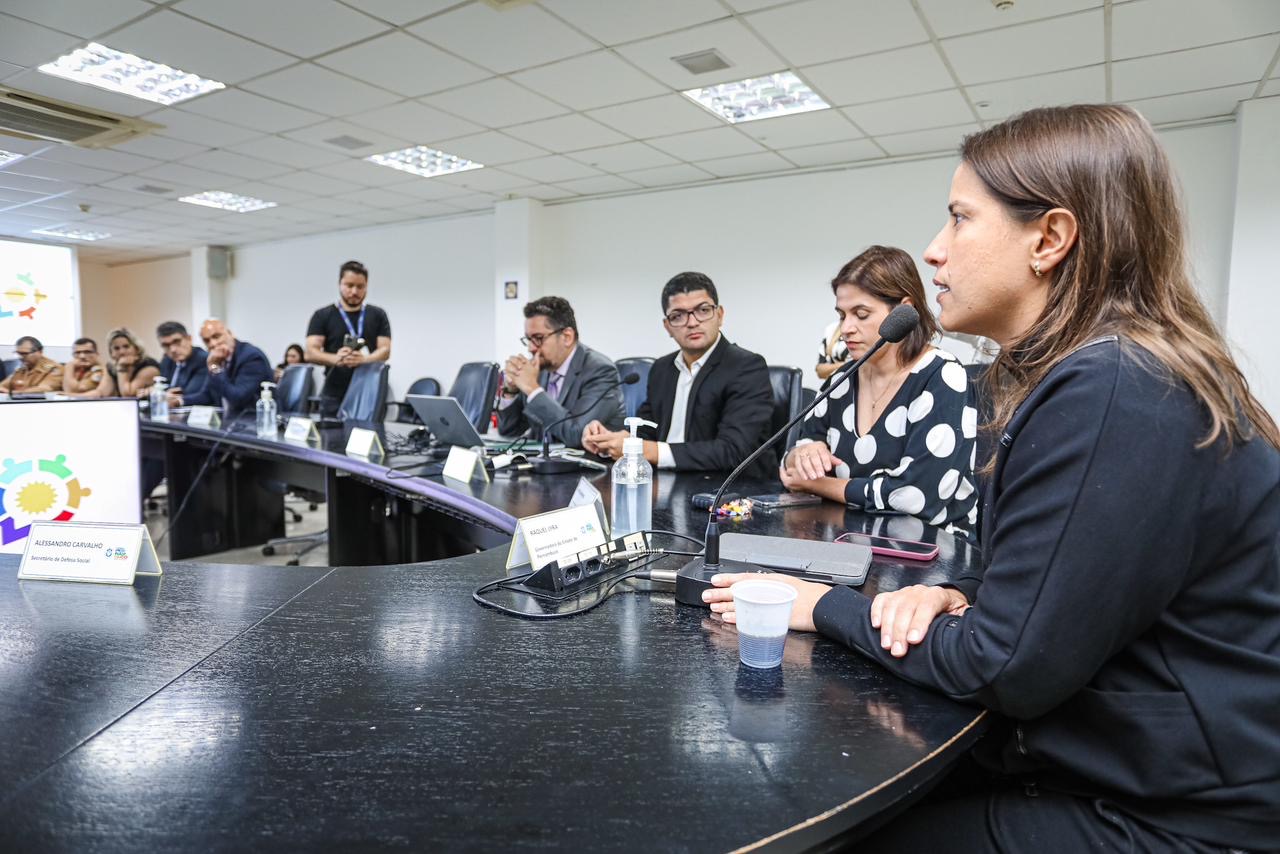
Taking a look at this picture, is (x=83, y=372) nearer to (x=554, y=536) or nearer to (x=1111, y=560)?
(x=554, y=536)

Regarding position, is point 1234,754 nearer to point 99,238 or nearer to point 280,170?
point 280,170

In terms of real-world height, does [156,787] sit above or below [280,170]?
below

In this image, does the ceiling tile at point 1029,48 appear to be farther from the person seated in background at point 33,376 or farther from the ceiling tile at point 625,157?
the person seated in background at point 33,376

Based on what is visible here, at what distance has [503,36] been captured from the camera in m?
3.34

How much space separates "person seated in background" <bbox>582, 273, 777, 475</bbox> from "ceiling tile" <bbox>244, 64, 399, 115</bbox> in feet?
8.68

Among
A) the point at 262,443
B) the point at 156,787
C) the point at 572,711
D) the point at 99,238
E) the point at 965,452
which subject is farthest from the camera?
the point at 99,238

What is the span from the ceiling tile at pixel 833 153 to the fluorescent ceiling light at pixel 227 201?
4846 mm

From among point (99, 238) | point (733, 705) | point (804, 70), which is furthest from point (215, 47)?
point (99, 238)

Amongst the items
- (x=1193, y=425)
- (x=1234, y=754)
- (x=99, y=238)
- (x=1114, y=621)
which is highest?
(x=99, y=238)

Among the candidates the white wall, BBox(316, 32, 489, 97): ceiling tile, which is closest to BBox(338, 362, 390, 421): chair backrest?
BBox(316, 32, 489, 97): ceiling tile

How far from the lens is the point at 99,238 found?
8.65 m

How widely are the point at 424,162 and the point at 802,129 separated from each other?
9.54 feet

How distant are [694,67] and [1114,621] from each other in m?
3.64

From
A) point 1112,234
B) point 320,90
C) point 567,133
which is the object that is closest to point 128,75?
point 320,90
